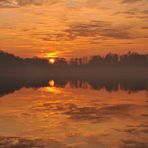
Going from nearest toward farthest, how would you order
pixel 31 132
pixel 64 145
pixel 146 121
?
pixel 64 145 < pixel 31 132 < pixel 146 121

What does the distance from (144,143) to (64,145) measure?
3.70 metres

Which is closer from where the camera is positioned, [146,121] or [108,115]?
[146,121]

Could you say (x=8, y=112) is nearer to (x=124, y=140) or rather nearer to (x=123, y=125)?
(x=123, y=125)

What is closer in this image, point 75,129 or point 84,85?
point 75,129

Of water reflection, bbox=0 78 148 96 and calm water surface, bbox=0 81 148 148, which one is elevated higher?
calm water surface, bbox=0 81 148 148

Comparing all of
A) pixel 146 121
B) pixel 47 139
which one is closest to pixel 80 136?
pixel 47 139

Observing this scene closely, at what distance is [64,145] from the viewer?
18.3 meters

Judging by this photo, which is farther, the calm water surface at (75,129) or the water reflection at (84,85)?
the water reflection at (84,85)

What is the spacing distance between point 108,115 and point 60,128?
21.3 ft

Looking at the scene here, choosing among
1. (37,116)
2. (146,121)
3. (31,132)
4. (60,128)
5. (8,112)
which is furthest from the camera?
(8,112)

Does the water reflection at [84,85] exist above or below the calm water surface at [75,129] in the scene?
below

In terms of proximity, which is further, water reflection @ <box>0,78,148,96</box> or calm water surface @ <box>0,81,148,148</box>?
water reflection @ <box>0,78,148,96</box>

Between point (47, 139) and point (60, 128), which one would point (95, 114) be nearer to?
point (60, 128)

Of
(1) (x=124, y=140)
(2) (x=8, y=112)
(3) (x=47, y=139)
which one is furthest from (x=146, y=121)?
(2) (x=8, y=112)
